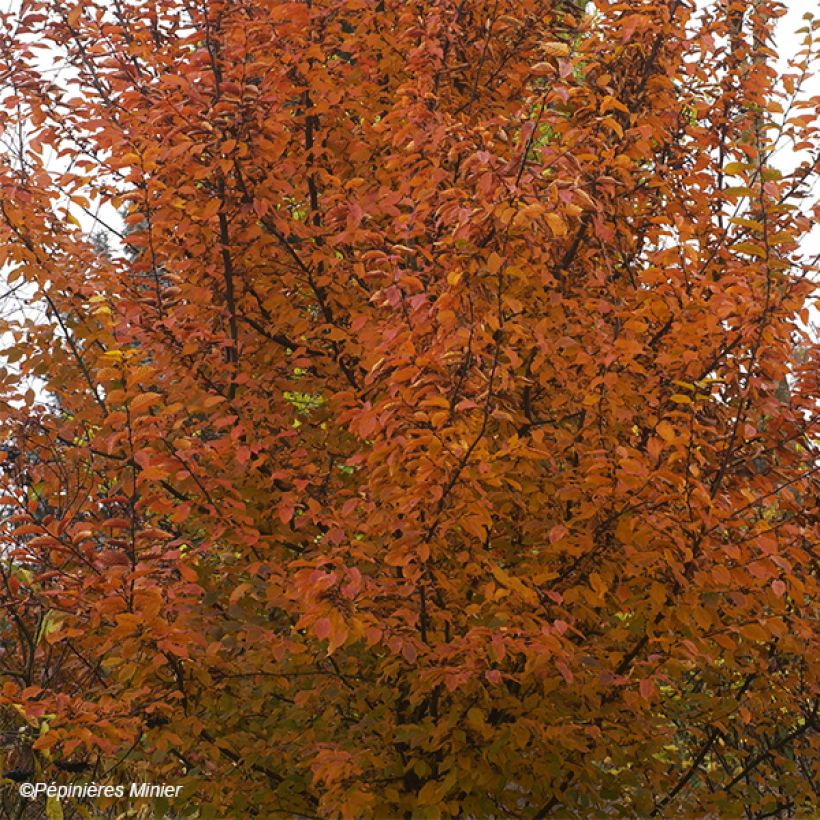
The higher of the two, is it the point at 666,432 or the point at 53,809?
the point at 666,432

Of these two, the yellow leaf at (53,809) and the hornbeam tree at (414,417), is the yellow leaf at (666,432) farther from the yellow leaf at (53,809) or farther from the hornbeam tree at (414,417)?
the yellow leaf at (53,809)

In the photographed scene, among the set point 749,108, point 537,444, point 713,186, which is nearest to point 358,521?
point 537,444

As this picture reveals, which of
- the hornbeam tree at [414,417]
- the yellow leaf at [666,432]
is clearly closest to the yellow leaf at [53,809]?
the hornbeam tree at [414,417]

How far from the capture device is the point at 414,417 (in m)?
3.39

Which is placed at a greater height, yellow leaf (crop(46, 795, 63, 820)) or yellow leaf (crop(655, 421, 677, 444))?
yellow leaf (crop(655, 421, 677, 444))

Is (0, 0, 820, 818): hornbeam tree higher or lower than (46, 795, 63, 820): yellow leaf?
higher

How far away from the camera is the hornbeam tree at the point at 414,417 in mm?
3523

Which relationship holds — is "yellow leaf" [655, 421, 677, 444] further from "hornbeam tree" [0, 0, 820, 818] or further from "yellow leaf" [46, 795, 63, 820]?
"yellow leaf" [46, 795, 63, 820]

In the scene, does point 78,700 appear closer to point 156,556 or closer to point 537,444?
point 156,556

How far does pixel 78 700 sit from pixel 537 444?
80.7 inches

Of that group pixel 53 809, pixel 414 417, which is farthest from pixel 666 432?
pixel 53 809

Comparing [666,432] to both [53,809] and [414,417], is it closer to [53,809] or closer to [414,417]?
[414,417]

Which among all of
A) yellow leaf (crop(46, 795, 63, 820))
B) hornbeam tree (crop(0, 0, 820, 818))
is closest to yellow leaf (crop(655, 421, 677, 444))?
hornbeam tree (crop(0, 0, 820, 818))

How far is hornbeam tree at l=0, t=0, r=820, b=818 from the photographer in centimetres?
352
